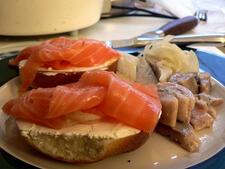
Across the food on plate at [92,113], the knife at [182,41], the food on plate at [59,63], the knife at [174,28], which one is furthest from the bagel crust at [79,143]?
the knife at [174,28]

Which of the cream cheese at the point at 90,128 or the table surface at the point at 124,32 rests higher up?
the cream cheese at the point at 90,128

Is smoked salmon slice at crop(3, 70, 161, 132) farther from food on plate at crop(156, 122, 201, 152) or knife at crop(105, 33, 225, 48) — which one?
knife at crop(105, 33, 225, 48)

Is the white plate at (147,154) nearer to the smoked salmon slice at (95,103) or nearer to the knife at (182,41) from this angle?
the smoked salmon slice at (95,103)

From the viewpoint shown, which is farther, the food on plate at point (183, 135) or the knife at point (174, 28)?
the knife at point (174, 28)

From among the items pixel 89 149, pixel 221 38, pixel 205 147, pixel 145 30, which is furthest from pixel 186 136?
pixel 145 30

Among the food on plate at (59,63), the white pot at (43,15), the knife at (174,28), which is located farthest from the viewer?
the knife at (174,28)

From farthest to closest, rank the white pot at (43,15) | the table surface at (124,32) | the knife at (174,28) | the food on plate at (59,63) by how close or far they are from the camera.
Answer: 1. the knife at (174,28)
2. the white pot at (43,15)
3. the table surface at (124,32)
4. the food on plate at (59,63)
